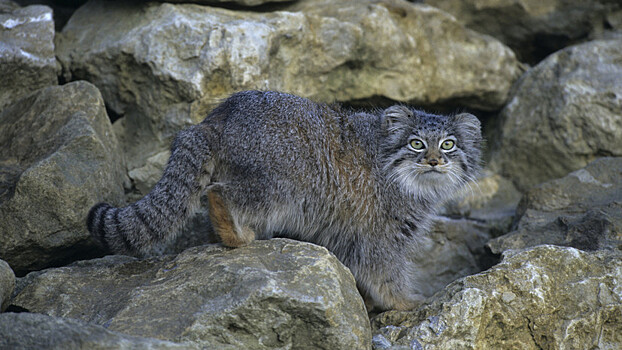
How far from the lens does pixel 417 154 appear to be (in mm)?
5594

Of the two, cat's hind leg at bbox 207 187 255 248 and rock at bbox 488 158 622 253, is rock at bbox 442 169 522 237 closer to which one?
rock at bbox 488 158 622 253

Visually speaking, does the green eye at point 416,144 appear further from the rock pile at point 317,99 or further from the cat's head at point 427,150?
the rock pile at point 317,99

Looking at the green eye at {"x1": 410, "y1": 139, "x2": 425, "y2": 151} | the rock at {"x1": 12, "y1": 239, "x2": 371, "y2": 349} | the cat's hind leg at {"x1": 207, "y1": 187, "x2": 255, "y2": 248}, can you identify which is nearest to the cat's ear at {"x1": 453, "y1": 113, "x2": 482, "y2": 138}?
the green eye at {"x1": 410, "y1": 139, "x2": 425, "y2": 151}

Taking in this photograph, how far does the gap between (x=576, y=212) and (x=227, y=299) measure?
12.3 feet

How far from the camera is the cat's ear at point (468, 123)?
5.77 metres

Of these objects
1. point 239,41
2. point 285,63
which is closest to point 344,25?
point 285,63

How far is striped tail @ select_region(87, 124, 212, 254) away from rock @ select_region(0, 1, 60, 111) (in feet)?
6.77

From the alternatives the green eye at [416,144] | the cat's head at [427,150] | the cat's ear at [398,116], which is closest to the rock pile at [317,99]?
the cat's head at [427,150]

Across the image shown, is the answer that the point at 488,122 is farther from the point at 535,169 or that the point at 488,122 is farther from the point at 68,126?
the point at 68,126

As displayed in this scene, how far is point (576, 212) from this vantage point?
617 cm

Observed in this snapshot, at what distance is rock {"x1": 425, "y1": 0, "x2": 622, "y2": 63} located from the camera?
863 centimetres

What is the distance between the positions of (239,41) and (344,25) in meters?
1.38

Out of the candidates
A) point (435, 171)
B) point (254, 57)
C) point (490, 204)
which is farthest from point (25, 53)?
point (490, 204)

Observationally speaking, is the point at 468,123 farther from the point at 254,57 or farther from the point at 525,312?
the point at 254,57
